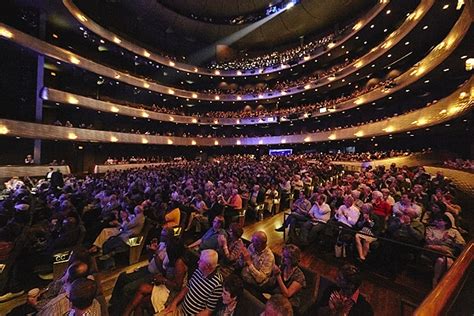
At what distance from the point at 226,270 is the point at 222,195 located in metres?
4.09

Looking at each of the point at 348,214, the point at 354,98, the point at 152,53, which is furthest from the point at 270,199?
the point at 152,53

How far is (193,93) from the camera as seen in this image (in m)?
29.6

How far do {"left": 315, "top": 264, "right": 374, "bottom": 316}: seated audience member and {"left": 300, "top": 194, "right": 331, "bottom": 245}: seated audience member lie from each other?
2647mm

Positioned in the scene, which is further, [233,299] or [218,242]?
[218,242]

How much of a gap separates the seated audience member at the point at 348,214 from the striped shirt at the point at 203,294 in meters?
3.50

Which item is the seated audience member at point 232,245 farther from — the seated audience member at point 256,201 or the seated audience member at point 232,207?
the seated audience member at point 256,201

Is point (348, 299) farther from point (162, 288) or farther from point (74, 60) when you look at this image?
point (74, 60)

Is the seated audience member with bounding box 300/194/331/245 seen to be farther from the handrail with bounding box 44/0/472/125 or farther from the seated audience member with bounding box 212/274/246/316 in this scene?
the handrail with bounding box 44/0/472/125

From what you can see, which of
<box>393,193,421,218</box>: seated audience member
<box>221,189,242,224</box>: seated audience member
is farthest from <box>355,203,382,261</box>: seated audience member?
<box>221,189,242,224</box>: seated audience member

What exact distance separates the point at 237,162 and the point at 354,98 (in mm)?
11660

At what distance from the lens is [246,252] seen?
10.2ft

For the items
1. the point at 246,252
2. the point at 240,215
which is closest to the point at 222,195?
the point at 240,215

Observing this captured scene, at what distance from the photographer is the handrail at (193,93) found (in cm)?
1351

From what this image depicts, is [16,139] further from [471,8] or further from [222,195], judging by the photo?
[471,8]
